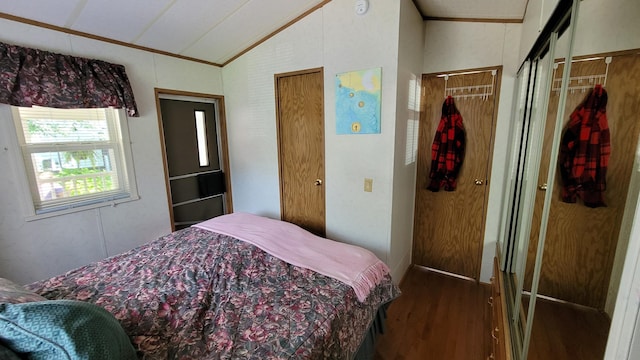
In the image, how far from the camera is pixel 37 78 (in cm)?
190

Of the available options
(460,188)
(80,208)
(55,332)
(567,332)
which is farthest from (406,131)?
(80,208)

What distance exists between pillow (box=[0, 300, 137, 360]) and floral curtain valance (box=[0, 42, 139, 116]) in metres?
1.83

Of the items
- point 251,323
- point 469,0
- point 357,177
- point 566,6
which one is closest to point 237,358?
point 251,323

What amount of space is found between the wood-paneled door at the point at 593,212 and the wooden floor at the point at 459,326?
0.07 metres

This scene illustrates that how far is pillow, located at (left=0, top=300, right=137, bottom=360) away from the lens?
2.49ft

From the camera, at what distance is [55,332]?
773mm

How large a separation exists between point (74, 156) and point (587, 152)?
3.24 m

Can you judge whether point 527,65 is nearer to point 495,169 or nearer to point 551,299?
point 495,169

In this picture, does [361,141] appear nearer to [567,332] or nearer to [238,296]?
[238,296]

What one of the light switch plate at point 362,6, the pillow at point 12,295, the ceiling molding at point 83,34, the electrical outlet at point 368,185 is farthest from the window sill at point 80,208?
the light switch plate at point 362,6

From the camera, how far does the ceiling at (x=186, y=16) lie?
6.03 ft

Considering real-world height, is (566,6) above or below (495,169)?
above

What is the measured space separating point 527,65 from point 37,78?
3431 mm

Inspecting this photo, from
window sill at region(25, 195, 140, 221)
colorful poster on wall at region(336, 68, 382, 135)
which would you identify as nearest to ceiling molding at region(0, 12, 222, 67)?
window sill at region(25, 195, 140, 221)
